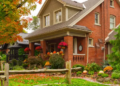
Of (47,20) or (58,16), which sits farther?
(47,20)

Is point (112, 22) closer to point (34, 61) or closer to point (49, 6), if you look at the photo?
point (49, 6)

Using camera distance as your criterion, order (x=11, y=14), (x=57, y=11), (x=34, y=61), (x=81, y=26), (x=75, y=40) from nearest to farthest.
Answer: (x=11, y=14) < (x=81, y=26) < (x=34, y=61) < (x=75, y=40) < (x=57, y=11)

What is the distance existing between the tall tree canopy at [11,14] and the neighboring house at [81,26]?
4.42m

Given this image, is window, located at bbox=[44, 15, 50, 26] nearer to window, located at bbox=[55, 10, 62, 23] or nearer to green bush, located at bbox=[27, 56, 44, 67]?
window, located at bbox=[55, 10, 62, 23]

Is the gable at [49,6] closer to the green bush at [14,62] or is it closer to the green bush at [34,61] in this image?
the green bush at [34,61]

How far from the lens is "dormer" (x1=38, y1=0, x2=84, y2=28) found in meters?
16.8

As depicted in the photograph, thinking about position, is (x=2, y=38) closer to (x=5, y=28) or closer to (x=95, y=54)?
(x=5, y=28)

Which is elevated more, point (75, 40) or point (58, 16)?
point (58, 16)

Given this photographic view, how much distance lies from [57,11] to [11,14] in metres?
8.82

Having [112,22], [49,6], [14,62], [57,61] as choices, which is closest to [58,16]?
[49,6]

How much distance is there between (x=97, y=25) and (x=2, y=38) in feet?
35.6

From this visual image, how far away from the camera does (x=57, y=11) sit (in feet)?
60.2

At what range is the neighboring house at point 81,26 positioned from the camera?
600 inches

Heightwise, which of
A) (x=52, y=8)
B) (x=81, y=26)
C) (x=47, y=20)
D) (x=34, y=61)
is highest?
(x=52, y=8)
